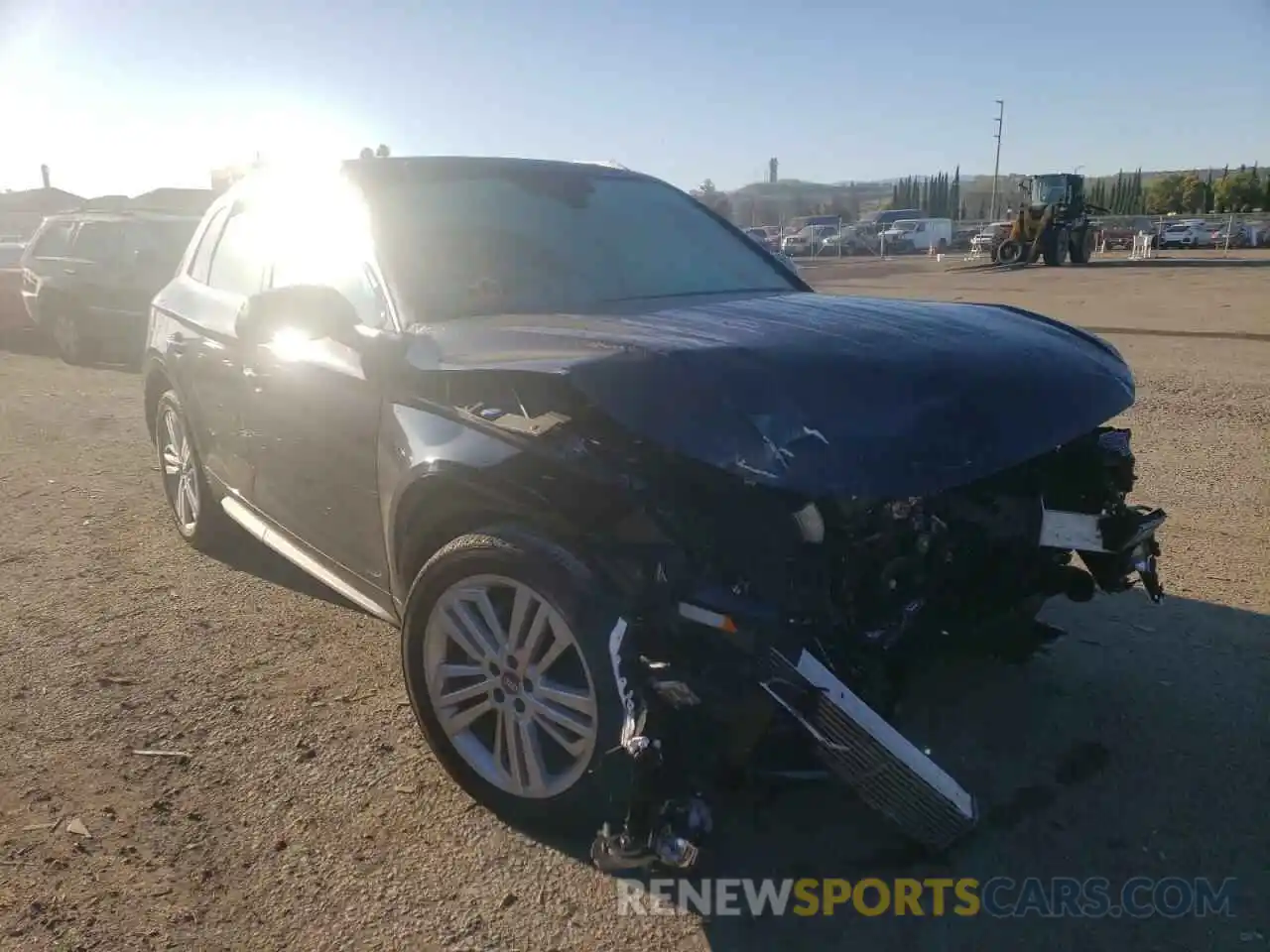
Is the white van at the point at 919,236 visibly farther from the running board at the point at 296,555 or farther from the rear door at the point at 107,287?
the running board at the point at 296,555

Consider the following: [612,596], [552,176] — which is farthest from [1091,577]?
[552,176]

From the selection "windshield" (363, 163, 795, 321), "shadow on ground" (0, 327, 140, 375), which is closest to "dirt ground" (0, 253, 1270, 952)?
"windshield" (363, 163, 795, 321)

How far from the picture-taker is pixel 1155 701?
340 cm

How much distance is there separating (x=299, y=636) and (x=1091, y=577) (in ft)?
9.70

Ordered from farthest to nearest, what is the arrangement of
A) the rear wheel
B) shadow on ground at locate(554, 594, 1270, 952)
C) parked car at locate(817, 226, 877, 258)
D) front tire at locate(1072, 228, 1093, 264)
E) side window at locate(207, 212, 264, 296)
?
parked car at locate(817, 226, 877, 258)
front tire at locate(1072, 228, 1093, 264)
the rear wheel
side window at locate(207, 212, 264, 296)
shadow on ground at locate(554, 594, 1270, 952)

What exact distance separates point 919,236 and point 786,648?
2019 inches

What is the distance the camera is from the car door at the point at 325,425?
320 centimetres

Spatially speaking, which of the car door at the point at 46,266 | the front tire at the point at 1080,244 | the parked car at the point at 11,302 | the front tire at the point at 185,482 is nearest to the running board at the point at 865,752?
A: the front tire at the point at 185,482

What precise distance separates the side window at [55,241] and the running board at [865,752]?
12.4m

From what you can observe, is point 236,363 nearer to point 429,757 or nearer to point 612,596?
point 429,757

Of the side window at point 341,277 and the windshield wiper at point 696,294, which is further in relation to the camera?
the windshield wiper at point 696,294

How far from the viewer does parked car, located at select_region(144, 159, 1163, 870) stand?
7.61 ft

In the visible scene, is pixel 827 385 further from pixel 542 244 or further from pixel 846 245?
pixel 846 245

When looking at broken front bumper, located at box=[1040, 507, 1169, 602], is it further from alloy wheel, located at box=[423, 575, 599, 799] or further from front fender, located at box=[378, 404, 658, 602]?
alloy wheel, located at box=[423, 575, 599, 799]
